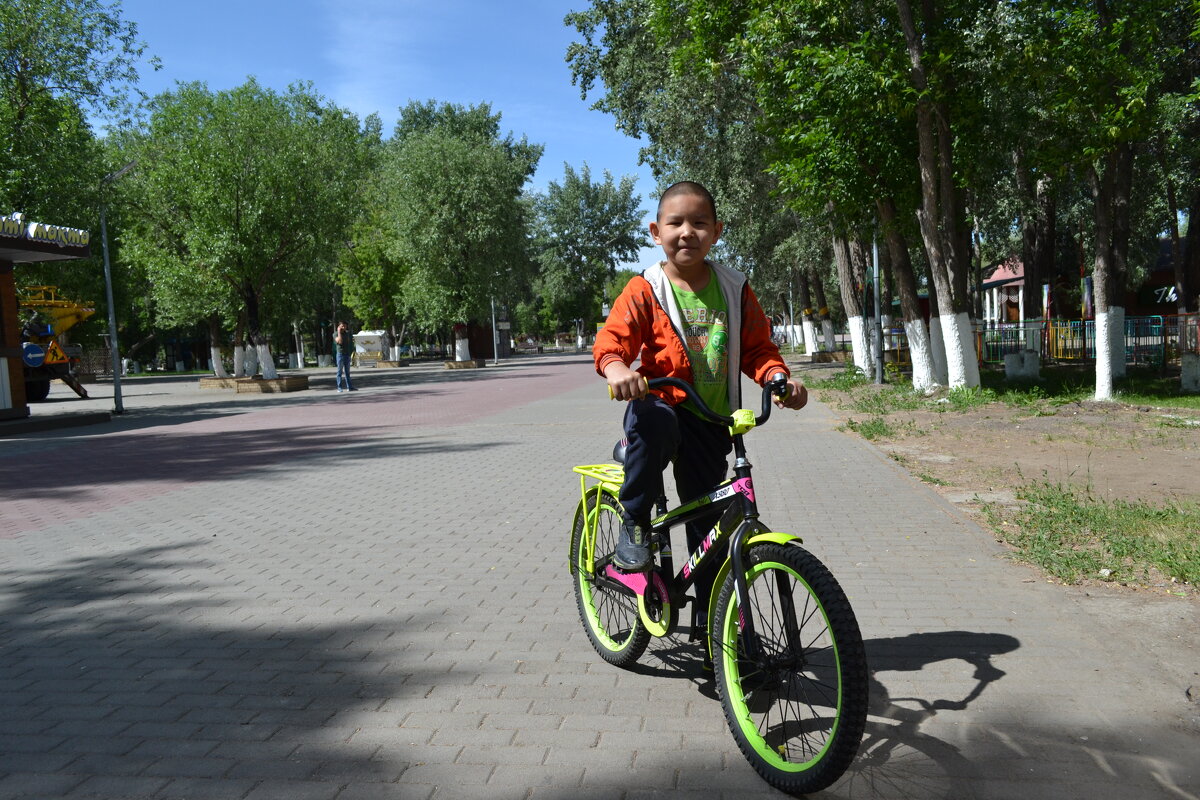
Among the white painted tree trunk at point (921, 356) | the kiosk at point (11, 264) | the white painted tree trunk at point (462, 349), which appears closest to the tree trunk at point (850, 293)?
the white painted tree trunk at point (921, 356)

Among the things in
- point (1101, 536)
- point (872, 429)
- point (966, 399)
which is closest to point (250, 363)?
point (966, 399)

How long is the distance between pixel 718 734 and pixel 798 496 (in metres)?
4.82

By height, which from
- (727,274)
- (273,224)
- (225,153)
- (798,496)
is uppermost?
(225,153)

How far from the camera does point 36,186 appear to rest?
23.3m

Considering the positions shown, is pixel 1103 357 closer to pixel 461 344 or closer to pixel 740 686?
pixel 740 686

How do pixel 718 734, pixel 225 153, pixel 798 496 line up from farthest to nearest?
1. pixel 225 153
2. pixel 798 496
3. pixel 718 734

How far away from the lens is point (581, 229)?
64250mm

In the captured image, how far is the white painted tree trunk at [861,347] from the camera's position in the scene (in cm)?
2253

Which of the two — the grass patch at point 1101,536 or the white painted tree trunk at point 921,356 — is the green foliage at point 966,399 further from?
the grass patch at point 1101,536

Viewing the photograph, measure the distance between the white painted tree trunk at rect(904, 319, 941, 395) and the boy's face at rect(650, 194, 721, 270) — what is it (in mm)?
14841

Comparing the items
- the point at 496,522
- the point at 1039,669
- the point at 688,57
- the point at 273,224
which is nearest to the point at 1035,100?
the point at 688,57

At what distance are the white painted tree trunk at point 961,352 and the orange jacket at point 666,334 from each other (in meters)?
13.6

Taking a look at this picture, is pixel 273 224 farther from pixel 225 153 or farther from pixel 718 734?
pixel 718 734

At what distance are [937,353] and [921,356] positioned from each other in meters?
0.90
